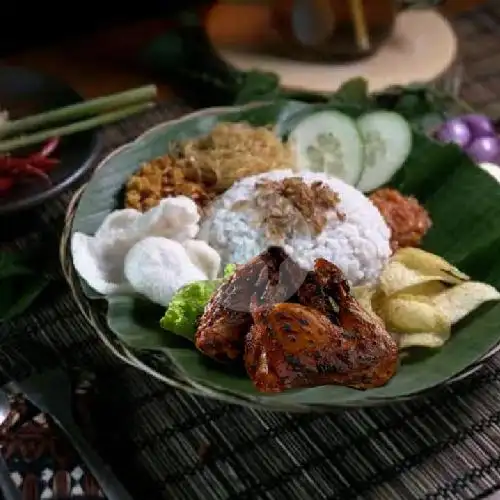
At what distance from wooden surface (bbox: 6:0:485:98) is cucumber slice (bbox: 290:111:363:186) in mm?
401

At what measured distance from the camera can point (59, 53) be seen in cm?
171

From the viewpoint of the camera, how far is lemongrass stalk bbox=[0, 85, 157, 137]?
3.93ft

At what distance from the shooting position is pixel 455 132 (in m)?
1.36

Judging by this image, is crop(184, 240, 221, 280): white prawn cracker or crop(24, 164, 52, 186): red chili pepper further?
crop(24, 164, 52, 186): red chili pepper

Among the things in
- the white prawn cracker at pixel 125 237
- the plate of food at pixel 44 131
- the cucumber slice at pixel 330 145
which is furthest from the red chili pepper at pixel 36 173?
the cucumber slice at pixel 330 145

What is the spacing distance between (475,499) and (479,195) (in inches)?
15.6

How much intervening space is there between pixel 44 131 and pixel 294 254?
1.30ft

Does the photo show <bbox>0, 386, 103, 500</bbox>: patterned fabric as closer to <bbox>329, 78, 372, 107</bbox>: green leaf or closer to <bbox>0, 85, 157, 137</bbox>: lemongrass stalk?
<bbox>0, 85, 157, 137</bbox>: lemongrass stalk

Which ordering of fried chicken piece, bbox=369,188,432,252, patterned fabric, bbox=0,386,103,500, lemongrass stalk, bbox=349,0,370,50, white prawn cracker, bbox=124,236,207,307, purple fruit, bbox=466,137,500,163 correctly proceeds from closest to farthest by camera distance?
patterned fabric, bbox=0,386,103,500 → white prawn cracker, bbox=124,236,207,307 → fried chicken piece, bbox=369,188,432,252 → purple fruit, bbox=466,137,500,163 → lemongrass stalk, bbox=349,0,370,50

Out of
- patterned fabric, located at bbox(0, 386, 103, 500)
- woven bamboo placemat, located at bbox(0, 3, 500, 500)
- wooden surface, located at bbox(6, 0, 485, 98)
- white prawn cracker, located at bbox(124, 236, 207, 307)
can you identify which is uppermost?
white prawn cracker, located at bbox(124, 236, 207, 307)

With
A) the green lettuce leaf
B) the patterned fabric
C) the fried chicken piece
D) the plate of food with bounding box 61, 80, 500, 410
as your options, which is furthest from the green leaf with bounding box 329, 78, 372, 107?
the patterned fabric

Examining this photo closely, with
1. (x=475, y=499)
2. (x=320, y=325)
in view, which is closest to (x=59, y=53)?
(x=320, y=325)

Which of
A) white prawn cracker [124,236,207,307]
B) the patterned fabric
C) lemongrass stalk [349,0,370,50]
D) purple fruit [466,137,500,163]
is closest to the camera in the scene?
the patterned fabric

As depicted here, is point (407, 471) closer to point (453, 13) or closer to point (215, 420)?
point (215, 420)
